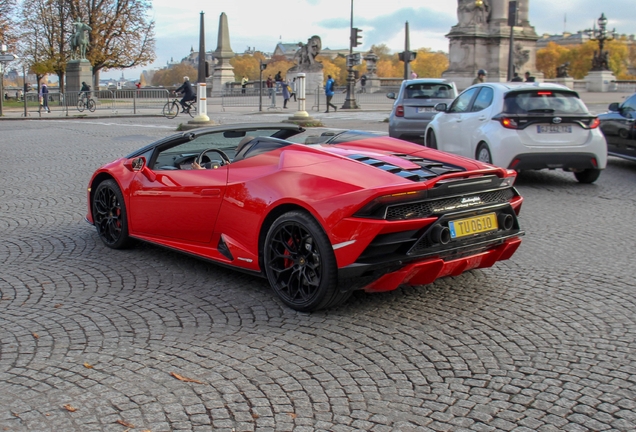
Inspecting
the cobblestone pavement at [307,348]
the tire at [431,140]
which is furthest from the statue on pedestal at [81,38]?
the cobblestone pavement at [307,348]

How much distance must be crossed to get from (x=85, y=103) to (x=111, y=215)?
107 feet

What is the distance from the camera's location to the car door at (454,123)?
12122mm

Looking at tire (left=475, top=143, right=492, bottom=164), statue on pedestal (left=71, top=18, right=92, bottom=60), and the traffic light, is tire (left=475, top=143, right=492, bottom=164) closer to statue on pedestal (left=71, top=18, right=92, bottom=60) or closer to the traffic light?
the traffic light

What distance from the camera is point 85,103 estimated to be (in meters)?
37.4

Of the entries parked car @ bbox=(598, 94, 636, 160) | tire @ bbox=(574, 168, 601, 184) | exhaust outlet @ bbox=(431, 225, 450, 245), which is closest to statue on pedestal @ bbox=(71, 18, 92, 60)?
parked car @ bbox=(598, 94, 636, 160)

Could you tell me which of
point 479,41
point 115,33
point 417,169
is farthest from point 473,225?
point 115,33

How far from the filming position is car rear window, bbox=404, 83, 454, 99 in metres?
18.2

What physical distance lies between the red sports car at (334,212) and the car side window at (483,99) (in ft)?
18.4

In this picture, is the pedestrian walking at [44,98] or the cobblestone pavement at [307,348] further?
the pedestrian walking at [44,98]

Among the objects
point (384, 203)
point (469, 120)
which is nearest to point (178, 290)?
point (384, 203)

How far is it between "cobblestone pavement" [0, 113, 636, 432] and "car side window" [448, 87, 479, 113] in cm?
545

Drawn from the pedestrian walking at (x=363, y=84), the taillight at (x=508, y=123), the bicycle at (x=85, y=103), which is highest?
the pedestrian walking at (x=363, y=84)

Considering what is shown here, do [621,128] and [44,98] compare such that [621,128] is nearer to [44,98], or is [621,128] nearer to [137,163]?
[137,163]

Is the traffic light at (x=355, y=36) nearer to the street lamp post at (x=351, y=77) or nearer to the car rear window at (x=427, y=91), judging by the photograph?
the street lamp post at (x=351, y=77)
